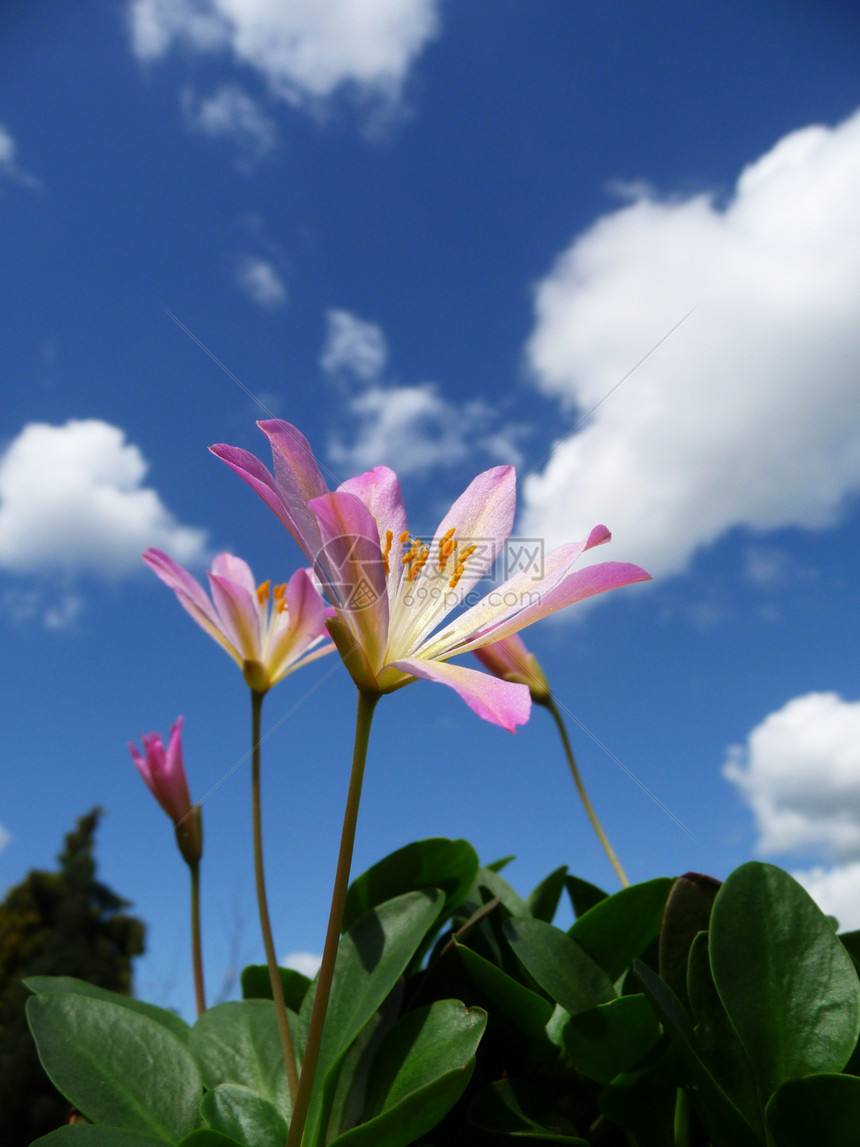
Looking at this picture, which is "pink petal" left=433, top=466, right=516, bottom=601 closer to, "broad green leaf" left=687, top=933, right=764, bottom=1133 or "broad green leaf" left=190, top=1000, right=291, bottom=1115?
"broad green leaf" left=687, top=933, right=764, bottom=1133

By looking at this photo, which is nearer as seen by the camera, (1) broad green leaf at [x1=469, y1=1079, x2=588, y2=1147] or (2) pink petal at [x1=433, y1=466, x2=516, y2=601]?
(1) broad green leaf at [x1=469, y1=1079, x2=588, y2=1147]

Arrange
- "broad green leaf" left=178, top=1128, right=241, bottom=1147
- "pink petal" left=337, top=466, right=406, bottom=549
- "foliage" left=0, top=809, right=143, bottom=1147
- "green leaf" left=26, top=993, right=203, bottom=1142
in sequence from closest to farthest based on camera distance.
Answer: "broad green leaf" left=178, top=1128, right=241, bottom=1147 < "green leaf" left=26, top=993, right=203, bottom=1142 < "pink petal" left=337, top=466, right=406, bottom=549 < "foliage" left=0, top=809, right=143, bottom=1147

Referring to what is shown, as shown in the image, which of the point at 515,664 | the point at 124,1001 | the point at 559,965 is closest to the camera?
the point at 559,965

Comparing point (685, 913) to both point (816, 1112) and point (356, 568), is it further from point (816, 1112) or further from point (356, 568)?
point (356, 568)

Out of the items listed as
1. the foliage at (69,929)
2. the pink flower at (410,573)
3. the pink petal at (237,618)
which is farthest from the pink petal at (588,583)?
the foliage at (69,929)

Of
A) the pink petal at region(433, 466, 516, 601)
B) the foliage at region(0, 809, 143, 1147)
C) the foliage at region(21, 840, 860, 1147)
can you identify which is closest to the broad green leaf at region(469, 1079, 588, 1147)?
the foliage at region(21, 840, 860, 1147)

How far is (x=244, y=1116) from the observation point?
3.37ft

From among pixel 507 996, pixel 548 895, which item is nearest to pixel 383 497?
pixel 507 996

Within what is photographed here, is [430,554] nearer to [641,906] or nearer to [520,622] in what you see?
[520,622]

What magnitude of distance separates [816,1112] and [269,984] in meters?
0.95

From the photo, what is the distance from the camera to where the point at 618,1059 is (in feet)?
3.33

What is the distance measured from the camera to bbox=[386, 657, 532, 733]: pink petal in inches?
30.6

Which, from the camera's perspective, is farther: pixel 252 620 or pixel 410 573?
pixel 252 620

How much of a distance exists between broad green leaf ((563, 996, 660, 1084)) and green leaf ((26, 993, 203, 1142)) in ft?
1.72
